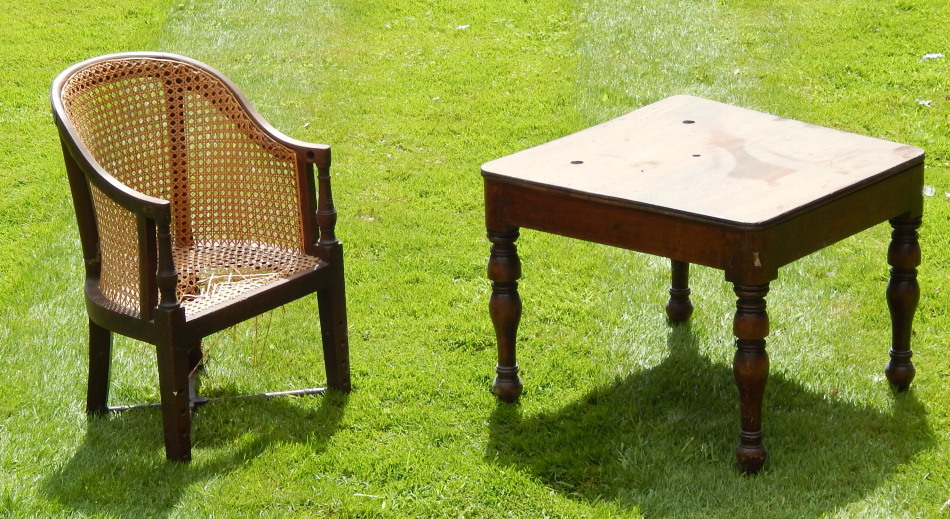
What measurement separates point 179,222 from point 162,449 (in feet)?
3.15

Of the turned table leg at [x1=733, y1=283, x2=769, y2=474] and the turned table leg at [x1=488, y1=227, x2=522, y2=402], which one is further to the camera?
the turned table leg at [x1=488, y1=227, x2=522, y2=402]

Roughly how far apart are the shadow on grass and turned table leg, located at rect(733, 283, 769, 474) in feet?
0.26

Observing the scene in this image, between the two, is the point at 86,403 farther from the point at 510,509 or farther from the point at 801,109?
the point at 801,109

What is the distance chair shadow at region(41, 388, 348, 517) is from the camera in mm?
4246

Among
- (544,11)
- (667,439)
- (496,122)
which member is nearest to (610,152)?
(667,439)

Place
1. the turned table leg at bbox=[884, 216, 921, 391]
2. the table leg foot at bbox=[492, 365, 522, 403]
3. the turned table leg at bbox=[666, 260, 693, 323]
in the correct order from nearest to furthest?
the turned table leg at bbox=[884, 216, 921, 391] → the table leg foot at bbox=[492, 365, 522, 403] → the turned table leg at bbox=[666, 260, 693, 323]

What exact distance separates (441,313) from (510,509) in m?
1.65

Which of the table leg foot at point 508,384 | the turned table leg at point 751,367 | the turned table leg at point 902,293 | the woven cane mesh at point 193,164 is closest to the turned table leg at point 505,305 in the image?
the table leg foot at point 508,384

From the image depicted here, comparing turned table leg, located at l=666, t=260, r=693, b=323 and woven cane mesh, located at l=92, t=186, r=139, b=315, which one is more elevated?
woven cane mesh, located at l=92, t=186, r=139, b=315

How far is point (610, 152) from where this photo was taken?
4.69 m

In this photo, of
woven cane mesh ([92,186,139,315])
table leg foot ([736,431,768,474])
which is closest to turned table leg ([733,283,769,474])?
table leg foot ([736,431,768,474])

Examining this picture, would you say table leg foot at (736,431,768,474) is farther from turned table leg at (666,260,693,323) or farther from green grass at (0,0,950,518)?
turned table leg at (666,260,693,323)

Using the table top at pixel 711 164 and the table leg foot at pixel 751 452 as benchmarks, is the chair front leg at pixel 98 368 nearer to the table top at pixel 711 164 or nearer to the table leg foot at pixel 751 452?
the table top at pixel 711 164

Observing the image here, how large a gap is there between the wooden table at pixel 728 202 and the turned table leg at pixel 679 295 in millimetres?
708
